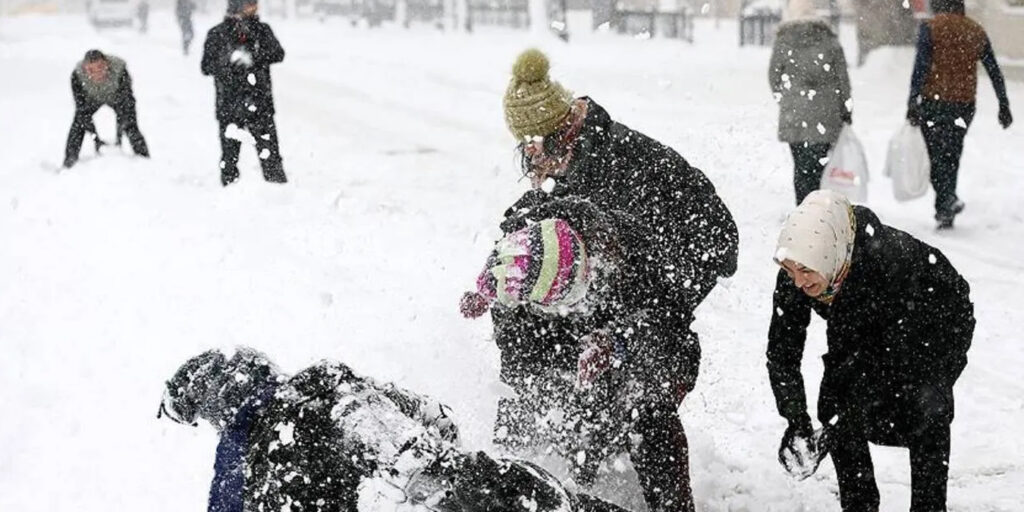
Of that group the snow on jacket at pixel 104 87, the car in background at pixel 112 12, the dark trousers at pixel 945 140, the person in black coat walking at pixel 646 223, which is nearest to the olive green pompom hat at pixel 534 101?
the person in black coat walking at pixel 646 223

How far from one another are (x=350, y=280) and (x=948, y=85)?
4.55m

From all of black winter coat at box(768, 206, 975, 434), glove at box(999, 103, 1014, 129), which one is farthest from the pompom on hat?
glove at box(999, 103, 1014, 129)

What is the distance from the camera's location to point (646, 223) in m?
3.64

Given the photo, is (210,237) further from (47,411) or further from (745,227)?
(745,227)

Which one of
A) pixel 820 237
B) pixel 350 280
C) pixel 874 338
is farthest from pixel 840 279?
pixel 350 280

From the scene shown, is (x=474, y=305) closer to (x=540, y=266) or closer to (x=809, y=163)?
(x=540, y=266)

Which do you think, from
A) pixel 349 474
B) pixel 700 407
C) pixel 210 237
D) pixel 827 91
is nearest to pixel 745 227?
pixel 827 91

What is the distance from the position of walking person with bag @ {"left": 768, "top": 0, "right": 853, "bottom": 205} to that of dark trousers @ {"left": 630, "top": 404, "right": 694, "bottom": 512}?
4967mm

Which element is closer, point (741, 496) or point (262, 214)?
point (741, 496)

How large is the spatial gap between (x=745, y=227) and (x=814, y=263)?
5223 millimetres

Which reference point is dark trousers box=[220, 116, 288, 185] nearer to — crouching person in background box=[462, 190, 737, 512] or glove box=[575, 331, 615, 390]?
crouching person in background box=[462, 190, 737, 512]

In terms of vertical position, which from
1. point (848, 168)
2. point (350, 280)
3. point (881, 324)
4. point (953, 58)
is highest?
point (953, 58)

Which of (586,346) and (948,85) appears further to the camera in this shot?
(948,85)

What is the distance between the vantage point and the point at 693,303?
3.71 metres
